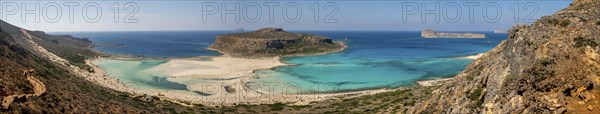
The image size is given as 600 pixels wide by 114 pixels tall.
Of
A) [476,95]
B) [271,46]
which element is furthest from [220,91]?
[271,46]

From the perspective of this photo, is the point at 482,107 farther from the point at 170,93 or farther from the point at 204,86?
the point at 204,86

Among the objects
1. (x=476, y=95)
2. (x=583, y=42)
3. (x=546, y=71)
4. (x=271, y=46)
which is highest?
(x=583, y=42)

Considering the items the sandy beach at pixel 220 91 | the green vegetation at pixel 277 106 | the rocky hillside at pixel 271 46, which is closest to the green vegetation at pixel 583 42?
the green vegetation at pixel 277 106

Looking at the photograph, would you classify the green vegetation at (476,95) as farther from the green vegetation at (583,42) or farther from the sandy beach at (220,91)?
the sandy beach at (220,91)

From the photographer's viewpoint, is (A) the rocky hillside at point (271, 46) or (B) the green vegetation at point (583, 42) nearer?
(B) the green vegetation at point (583, 42)

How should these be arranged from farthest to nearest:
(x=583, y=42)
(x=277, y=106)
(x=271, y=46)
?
1. (x=271, y=46)
2. (x=277, y=106)
3. (x=583, y=42)

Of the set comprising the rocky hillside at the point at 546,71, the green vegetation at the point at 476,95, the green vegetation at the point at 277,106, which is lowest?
the green vegetation at the point at 277,106

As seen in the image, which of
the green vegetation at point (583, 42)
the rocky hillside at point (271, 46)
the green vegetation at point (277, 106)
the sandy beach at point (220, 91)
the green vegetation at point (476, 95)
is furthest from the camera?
the rocky hillside at point (271, 46)

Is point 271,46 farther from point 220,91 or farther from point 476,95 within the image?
point 476,95
